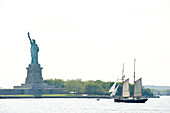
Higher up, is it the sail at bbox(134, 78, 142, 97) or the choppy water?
the sail at bbox(134, 78, 142, 97)

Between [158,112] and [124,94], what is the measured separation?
131 feet

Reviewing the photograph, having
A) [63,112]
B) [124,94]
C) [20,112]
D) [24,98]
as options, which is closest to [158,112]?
[63,112]

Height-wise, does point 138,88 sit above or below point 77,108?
above

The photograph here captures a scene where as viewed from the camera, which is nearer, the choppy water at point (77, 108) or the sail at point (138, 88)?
the choppy water at point (77, 108)

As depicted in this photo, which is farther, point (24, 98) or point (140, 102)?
point (24, 98)

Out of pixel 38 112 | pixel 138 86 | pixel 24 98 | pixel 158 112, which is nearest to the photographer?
pixel 38 112

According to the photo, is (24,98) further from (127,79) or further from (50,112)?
(50,112)

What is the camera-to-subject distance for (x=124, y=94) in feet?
526

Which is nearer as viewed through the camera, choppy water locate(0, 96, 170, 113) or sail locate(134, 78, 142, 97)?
choppy water locate(0, 96, 170, 113)

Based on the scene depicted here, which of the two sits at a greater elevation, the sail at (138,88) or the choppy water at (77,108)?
the sail at (138,88)

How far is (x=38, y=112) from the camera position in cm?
11338

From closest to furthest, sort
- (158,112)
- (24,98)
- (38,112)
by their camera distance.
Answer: (38,112) < (158,112) < (24,98)

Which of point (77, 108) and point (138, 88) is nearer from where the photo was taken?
point (77, 108)

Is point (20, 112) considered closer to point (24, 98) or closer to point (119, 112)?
point (119, 112)
